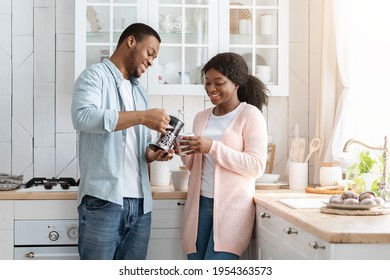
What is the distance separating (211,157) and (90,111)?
2.11 feet

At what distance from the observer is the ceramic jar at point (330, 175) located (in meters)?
3.07

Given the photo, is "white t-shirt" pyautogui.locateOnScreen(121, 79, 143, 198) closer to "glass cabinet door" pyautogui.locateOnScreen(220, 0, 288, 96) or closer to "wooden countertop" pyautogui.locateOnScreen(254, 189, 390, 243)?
"wooden countertop" pyautogui.locateOnScreen(254, 189, 390, 243)

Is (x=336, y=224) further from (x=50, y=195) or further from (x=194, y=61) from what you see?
(x=194, y=61)

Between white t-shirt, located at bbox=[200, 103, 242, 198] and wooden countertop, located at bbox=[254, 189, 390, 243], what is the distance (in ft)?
0.80

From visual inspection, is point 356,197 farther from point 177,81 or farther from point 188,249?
point 177,81

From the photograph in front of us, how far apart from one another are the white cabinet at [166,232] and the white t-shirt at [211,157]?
0.26 m

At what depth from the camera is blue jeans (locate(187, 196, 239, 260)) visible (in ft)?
8.72

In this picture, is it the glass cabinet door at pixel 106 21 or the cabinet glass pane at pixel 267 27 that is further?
the cabinet glass pane at pixel 267 27

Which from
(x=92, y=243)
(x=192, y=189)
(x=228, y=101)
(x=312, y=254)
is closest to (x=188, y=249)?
(x=192, y=189)

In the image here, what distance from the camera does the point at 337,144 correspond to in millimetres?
3135

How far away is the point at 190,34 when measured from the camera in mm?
3273

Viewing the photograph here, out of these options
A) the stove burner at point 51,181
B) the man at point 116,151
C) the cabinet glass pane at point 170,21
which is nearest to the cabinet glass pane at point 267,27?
the cabinet glass pane at point 170,21

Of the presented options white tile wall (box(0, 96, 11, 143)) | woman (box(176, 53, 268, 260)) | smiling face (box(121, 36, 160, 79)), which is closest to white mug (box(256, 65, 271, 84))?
woman (box(176, 53, 268, 260))

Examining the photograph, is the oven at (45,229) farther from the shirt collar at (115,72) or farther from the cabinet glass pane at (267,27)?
the cabinet glass pane at (267,27)
